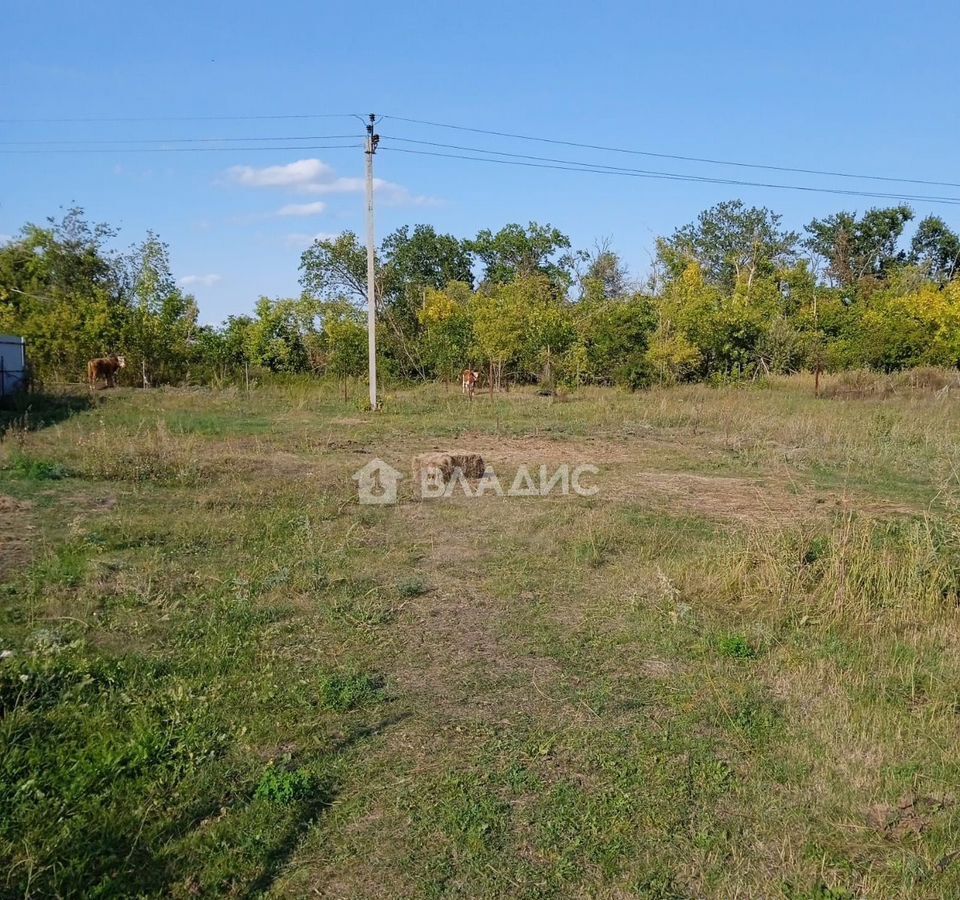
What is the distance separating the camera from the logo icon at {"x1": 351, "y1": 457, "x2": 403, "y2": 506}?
840 cm

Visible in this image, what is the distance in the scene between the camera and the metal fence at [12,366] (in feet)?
51.6

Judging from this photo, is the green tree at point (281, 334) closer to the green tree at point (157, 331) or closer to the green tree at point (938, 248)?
the green tree at point (157, 331)

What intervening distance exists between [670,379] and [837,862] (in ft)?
73.6

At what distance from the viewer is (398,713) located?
3803 mm

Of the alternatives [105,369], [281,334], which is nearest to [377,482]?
[105,369]

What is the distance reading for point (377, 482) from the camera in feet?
30.7

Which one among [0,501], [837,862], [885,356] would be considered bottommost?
[837,862]

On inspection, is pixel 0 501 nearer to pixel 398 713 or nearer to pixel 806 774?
pixel 398 713

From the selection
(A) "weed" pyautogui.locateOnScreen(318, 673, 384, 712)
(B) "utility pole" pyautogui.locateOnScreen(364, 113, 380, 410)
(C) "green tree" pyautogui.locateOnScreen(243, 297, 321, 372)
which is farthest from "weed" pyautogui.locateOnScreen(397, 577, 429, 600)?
(C) "green tree" pyautogui.locateOnScreen(243, 297, 321, 372)

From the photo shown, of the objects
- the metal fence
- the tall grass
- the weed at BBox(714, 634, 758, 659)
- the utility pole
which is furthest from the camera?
the utility pole

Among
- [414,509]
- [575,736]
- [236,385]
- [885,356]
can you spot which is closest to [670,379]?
[885,356]

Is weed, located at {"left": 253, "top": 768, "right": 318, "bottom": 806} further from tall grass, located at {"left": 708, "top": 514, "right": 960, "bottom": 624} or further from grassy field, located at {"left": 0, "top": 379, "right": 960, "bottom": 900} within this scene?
tall grass, located at {"left": 708, "top": 514, "right": 960, "bottom": 624}

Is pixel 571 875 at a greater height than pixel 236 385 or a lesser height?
lesser

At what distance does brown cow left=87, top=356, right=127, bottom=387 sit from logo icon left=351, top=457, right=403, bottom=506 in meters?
12.0
